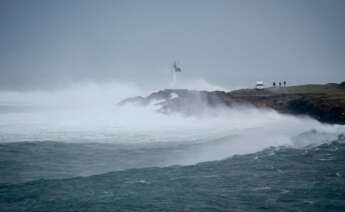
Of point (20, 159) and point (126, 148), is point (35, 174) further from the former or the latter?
→ point (126, 148)

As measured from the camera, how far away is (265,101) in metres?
42.0

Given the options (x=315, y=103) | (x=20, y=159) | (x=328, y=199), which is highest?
(x=315, y=103)

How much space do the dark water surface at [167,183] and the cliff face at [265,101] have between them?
19050mm

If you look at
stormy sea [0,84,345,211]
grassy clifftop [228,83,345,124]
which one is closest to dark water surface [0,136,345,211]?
stormy sea [0,84,345,211]

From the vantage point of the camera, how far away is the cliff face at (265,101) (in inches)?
1404

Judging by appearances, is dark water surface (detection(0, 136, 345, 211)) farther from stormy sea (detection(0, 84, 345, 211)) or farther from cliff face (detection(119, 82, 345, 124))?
cliff face (detection(119, 82, 345, 124))

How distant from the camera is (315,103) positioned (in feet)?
123

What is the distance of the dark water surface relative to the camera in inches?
403

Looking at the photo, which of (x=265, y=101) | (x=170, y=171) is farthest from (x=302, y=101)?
(x=170, y=171)

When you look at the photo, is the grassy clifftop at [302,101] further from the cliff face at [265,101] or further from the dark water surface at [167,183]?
the dark water surface at [167,183]

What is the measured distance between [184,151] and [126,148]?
12.3 feet

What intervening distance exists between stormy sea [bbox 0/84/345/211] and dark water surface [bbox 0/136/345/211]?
Answer: 0.03 metres

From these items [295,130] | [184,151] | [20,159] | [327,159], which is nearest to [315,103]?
[295,130]

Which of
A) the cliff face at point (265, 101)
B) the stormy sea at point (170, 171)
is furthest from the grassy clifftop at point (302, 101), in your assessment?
the stormy sea at point (170, 171)
